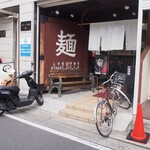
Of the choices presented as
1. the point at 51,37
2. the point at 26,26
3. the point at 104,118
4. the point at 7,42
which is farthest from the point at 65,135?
the point at 7,42

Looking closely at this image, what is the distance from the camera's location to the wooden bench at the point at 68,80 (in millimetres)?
7762

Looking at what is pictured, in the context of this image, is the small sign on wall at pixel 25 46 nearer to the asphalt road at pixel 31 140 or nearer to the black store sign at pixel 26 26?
the black store sign at pixel 26 26

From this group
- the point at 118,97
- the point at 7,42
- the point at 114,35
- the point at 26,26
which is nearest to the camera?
the point at 118,97

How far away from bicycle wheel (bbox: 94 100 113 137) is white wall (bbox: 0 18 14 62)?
613cm

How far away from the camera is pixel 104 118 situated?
4457 millimetres

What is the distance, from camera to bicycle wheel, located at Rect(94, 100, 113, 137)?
14.3ft

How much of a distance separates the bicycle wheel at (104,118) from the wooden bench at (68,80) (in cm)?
305

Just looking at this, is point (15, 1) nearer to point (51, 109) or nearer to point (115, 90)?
point (51, 109)

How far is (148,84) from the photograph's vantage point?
6.46 metres

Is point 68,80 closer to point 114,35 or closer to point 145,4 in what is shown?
point 114,35

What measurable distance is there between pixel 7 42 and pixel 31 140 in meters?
6.68

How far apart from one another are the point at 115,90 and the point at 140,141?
1.90m

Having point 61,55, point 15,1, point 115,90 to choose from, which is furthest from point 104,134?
point 15,1

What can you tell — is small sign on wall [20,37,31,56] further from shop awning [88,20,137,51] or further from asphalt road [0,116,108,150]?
asphalt road [0,116,108,150]
